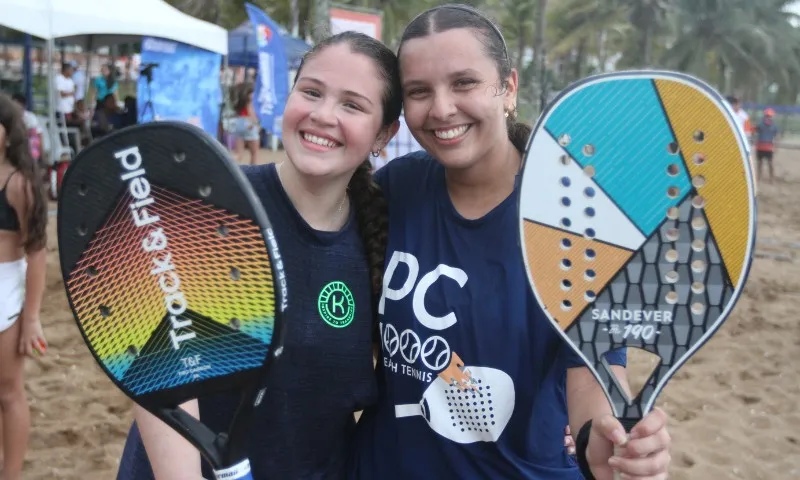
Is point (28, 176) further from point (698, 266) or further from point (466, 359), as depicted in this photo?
point (698, 266)

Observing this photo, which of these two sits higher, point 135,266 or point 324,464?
point 135,266

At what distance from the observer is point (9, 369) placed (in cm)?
307

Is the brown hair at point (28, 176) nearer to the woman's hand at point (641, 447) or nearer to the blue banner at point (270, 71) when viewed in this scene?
the woman's hand at point (641, 447)

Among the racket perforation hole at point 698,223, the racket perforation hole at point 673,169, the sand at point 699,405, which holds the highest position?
the racket perforation hole at point 673,169

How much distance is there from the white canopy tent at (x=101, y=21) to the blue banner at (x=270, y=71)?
113 cm

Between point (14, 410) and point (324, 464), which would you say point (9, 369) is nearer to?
point (14, 410)

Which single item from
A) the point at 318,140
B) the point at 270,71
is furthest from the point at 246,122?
the point at 318,140

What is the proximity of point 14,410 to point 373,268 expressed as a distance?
2.34m

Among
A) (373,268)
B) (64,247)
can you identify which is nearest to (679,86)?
(373,268)

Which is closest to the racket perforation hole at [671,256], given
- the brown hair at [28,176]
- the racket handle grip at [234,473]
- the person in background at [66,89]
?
the racket handle grip at [234,473]

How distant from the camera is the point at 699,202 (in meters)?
1.14

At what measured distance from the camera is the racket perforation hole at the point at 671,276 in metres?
1.18

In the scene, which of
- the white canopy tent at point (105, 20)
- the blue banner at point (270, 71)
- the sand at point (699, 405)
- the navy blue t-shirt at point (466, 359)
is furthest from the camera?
the blue banner at point (270, 71)

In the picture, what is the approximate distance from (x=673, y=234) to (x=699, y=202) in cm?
7
